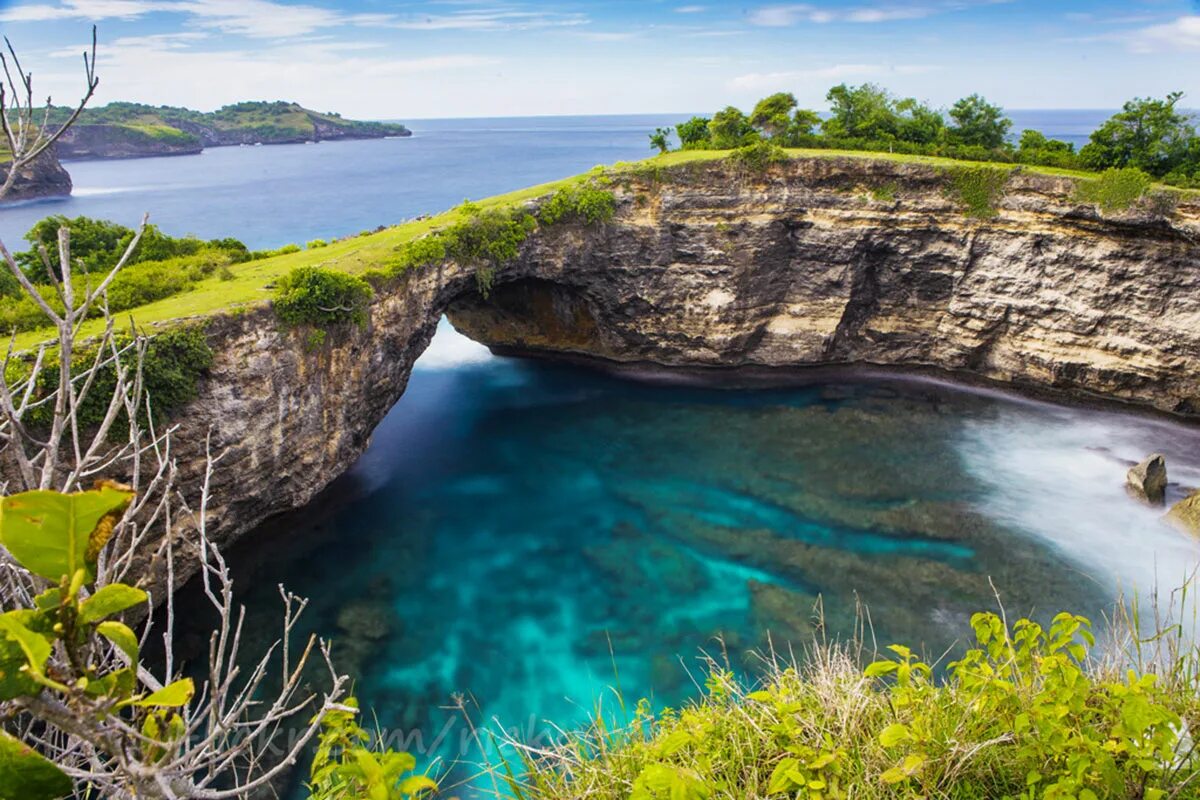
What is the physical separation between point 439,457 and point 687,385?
11426 mm

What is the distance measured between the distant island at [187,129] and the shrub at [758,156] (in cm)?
10266

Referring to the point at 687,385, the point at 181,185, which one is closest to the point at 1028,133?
the point at 687,385

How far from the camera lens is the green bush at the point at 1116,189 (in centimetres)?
2283

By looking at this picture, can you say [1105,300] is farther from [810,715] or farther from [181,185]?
[181,185]

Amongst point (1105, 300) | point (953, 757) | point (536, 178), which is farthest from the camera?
point (536, 178)

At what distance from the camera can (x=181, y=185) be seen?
86.1m

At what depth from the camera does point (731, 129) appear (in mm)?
30250

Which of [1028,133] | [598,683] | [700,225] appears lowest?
[598,683]

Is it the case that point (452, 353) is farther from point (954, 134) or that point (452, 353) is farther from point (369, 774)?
point (369, 774)

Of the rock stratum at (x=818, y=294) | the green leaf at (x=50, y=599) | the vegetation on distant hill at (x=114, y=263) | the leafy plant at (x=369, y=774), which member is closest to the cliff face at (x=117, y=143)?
the vegetation on distant hill at (x=114, y=263)

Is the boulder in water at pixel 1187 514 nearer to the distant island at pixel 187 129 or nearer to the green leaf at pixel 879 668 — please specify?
the green leaf at pixel 879 668

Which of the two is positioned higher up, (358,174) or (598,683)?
(358,174)

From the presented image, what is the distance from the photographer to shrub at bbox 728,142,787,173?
27.2 metres

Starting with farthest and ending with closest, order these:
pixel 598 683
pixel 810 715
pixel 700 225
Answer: pixel 700 225 < pixel 598 683 < pixel 810 715
